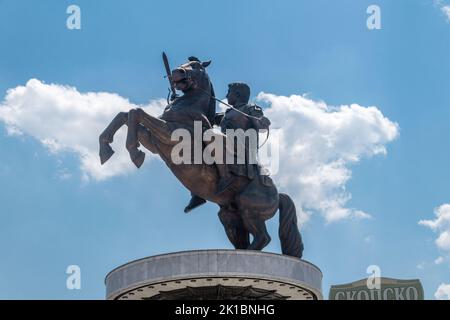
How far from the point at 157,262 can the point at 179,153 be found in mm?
3120

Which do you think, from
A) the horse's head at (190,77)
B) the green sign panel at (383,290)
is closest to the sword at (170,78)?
the horse's head at (190,77)

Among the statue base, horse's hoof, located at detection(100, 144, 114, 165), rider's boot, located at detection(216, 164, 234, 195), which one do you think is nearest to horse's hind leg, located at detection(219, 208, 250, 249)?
rider's boot, located at detection(216, 164, 234, 195)

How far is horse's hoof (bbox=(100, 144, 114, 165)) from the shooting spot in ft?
64.6

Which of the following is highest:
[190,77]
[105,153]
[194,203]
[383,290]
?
[383,290]

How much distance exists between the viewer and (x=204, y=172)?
20.1 meters

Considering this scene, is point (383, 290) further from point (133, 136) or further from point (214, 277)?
point (214, 277)

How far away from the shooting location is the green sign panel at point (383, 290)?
60.7 meters

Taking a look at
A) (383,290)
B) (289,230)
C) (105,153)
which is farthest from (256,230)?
(383,290)

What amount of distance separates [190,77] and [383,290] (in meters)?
43.4

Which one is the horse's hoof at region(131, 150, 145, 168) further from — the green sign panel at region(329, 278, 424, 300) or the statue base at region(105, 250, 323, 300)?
the green sign panel at region(329, 278, 424, 300)

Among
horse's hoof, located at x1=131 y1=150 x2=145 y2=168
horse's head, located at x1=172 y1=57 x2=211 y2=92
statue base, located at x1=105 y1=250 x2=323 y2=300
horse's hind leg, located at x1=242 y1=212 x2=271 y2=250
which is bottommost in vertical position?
statue base, located at x1=105 y1=250 x2=323 y2=300

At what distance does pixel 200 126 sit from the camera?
792 inches
